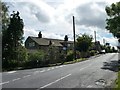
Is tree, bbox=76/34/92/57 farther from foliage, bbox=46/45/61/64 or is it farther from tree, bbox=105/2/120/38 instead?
foliage, bbox=46/45/61/64

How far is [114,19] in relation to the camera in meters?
65.4

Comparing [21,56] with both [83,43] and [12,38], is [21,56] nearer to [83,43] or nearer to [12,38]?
[12,38]

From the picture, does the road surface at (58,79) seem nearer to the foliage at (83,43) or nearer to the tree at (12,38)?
the tree at (12,38)

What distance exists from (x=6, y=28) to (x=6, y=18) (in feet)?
6.75

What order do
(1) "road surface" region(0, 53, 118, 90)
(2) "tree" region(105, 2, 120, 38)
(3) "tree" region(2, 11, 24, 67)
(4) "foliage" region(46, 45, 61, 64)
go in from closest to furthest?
1. (1) "road surface" region(0, 53, 118, 90)
2. (3) "tree" region(2, 11, 24, 67)
3. (4) "foliage" region(46, 45, 61, 64)
4. (2) "tree" region(105, 2, 120, 38)

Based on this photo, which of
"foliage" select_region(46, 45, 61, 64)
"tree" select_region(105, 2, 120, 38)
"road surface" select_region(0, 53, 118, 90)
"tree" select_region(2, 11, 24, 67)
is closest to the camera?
"road surface" select_region(0, 53, 118, 90)

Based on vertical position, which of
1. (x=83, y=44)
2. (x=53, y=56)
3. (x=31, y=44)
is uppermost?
(x=31, y=44)

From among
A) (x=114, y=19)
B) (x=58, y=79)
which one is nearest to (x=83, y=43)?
(x=114, y=19)

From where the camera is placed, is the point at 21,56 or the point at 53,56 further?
the point at 53,56

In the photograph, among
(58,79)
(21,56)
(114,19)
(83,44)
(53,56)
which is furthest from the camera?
(83,44)

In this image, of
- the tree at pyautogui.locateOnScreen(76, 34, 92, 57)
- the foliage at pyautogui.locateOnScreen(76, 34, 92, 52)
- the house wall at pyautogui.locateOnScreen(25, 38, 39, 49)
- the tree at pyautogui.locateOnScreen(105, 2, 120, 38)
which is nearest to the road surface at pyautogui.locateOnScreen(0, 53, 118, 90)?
the tree at pyautogui.locateOnScreen(105, 2, 120, 38)

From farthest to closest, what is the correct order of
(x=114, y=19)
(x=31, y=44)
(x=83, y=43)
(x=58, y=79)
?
(x=31, y=44) < (x=83, y=43) < (x=114, y=19) < (x=58, y=79)

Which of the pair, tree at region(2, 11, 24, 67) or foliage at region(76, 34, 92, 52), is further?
foliage at region(76, 34, 92, 52)

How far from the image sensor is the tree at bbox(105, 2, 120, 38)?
6444 centimetres
